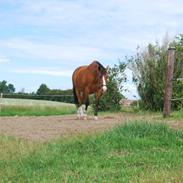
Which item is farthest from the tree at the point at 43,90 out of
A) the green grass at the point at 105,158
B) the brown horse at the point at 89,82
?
the green grass at the point at 105,158

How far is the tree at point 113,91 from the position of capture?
22344mm

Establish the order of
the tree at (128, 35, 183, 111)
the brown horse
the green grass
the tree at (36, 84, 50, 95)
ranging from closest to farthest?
1. the green grass
2. the brown horse
3. the tree at (128, 35, 183, 111)
4. the tree at (36, 84, 50, 95)

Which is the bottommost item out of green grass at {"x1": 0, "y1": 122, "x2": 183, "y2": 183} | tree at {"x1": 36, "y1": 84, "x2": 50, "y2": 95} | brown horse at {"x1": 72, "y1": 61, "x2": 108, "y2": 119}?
green grass at {"x1": 0, "y1": 122, "x2": 183, "y2": 183}

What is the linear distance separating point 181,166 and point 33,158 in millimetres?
2329

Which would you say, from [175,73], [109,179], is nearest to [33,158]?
[109,179]

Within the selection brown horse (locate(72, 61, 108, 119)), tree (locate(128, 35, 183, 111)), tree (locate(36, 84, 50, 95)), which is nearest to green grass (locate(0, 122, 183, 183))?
brown horse (locate(72, 61, 108, 119))

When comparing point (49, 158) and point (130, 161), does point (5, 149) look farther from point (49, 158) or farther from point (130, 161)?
point (130, 161)

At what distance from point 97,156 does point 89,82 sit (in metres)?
7.48

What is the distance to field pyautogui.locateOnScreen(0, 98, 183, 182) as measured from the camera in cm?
705

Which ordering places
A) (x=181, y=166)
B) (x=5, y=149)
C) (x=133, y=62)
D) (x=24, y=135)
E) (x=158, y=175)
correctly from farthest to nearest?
1. (x=133, y=62)
2. (x=24, y=135)
3. (x=5, y=149)
4. (x=181, y=166)
5. (x=158, y=175)

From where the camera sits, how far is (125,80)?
74.5ft

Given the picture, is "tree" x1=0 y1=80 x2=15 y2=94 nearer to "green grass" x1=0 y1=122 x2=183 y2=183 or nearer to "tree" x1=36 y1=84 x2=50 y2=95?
"tree" x1=36 y1=84 x2=50 y2=95

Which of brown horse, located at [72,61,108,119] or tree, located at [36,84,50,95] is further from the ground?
tree, located at [36,84,50,95]

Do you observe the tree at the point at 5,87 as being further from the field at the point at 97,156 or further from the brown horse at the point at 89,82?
the field at the point at 97,156
